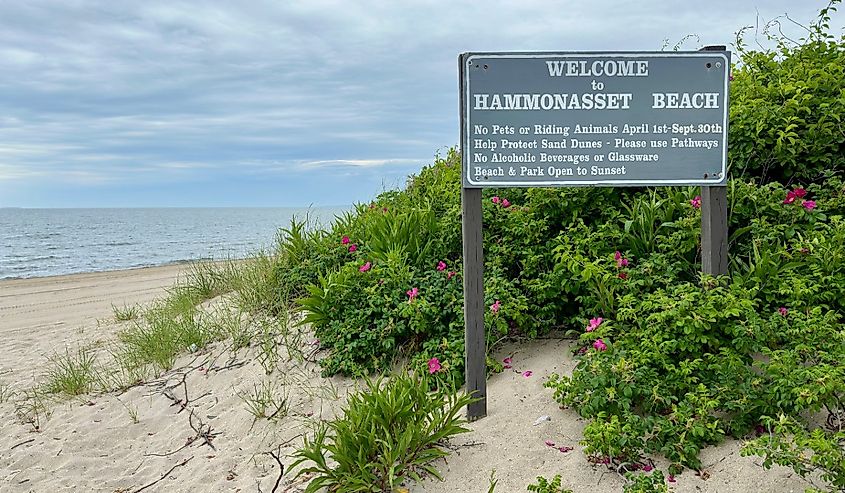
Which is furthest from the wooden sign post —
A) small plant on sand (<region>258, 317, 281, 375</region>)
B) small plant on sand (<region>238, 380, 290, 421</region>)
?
small plant on sand (<region>258, 317, 281, 375</region>)

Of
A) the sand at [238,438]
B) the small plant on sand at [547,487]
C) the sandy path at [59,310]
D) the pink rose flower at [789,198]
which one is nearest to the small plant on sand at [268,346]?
the sand at [238,438]

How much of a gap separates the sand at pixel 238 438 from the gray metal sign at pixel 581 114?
143 cm

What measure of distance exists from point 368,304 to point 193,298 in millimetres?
4296

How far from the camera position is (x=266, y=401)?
5.15 meters

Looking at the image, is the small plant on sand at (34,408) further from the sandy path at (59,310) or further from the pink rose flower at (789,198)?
the pink rose flower at (789,198)

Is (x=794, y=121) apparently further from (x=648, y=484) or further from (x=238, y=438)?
(x=238, y=438)

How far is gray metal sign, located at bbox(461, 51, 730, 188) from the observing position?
13.8 ft

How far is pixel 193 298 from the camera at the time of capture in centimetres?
877

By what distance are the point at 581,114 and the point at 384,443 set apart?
2372mm

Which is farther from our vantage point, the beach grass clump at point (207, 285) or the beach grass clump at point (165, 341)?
the beach grass clump at point (207, 285)

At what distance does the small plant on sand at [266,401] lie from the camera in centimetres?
496

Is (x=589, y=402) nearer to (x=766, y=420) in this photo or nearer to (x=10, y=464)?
(x=766, y=420)

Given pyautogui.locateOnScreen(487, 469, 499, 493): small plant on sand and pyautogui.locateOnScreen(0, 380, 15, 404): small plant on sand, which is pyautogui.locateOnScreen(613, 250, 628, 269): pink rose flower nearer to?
pyautogui.locateOnScreen(487, 469, 499, 493): small plant on sand

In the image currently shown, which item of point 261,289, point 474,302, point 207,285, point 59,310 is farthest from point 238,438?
point 59,310
